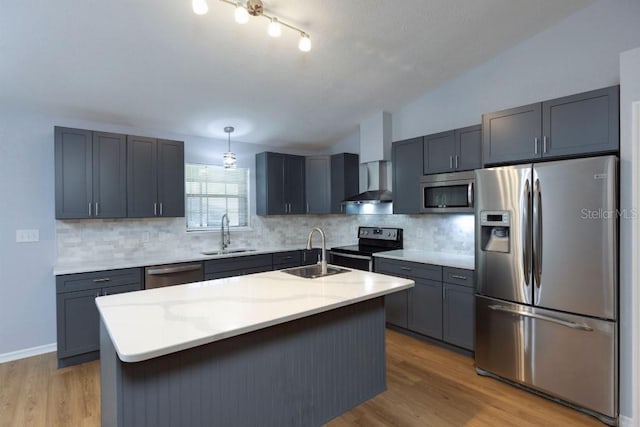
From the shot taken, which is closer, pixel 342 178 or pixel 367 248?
pixel 367 248

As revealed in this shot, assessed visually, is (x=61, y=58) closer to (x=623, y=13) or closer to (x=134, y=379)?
(x=134, y=379)

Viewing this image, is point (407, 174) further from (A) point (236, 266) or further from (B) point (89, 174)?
(B) point (89, 174)

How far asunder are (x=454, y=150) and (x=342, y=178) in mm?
1739

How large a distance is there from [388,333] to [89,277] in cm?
320

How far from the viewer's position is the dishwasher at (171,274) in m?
3.36

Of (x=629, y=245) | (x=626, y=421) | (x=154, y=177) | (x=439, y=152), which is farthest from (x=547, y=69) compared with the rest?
(x=154, y=177)

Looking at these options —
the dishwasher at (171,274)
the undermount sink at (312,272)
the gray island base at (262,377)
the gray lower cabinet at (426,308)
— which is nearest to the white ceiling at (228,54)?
the dishwasher at (171,274)

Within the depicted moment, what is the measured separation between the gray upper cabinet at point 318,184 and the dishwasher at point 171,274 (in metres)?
1.94

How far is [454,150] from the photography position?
3.50 meters

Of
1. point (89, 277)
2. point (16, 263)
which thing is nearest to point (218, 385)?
point (89, 277)

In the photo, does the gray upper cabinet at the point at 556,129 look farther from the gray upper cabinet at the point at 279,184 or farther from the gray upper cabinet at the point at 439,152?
the gray upper cabinet at the point at 279,184

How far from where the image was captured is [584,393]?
2277 millimetres

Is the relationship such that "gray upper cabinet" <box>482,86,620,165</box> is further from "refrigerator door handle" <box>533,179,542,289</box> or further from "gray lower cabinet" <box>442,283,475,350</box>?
"gray lower cabinet" <box>442,283,475,350</box>

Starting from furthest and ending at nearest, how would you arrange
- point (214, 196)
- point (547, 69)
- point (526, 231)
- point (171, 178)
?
point (214, 196)
point (171, 178)
point (547, 69)
point (526, 231)
